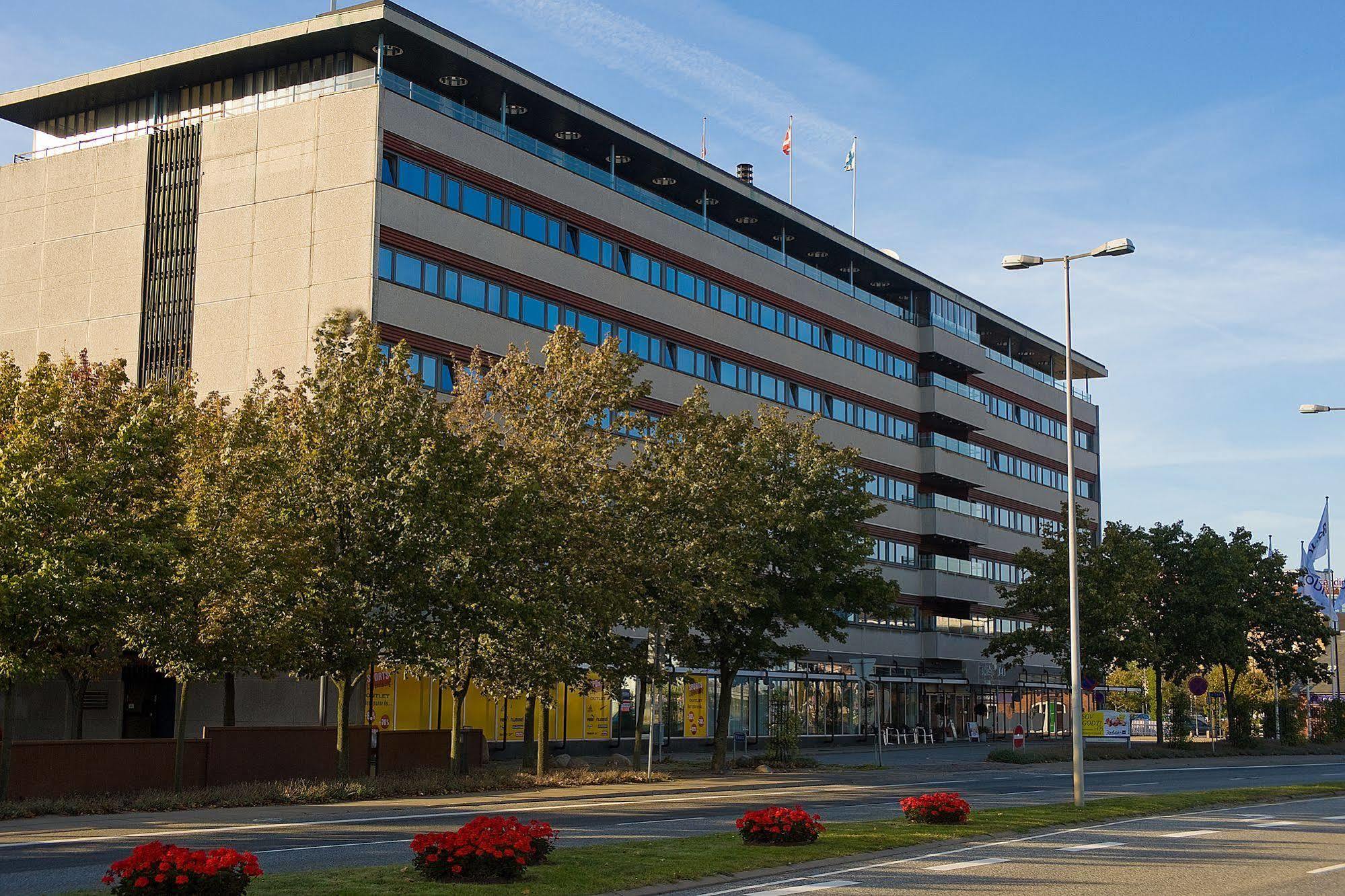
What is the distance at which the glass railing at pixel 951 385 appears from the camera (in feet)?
253

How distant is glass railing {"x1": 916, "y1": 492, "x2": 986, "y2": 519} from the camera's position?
76.1m

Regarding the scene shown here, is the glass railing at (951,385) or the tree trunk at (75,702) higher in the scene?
the glass railing at (951,385)

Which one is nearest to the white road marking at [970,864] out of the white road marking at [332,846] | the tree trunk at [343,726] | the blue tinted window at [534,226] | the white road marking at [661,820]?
the white road marking at [661,820]

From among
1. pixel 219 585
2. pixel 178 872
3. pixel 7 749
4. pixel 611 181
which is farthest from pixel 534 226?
pixel 178 872

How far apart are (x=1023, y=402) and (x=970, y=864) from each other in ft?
246

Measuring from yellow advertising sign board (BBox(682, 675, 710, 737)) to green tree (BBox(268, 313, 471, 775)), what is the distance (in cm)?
2568

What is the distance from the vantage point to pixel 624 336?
54250 millimetres

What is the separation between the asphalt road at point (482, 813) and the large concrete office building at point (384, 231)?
Answer: 1068 cm

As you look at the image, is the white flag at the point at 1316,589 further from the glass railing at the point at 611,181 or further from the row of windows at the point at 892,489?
the glass railing at the point at 611,181

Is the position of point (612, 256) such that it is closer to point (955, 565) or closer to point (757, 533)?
point (757, 533)

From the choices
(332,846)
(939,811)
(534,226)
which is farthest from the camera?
(534,226)

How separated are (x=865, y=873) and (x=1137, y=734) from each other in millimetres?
86234

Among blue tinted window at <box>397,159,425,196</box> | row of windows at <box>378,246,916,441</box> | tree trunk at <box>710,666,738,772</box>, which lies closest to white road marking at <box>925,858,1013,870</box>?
tree trunk at <box>710,666,738,772</box>

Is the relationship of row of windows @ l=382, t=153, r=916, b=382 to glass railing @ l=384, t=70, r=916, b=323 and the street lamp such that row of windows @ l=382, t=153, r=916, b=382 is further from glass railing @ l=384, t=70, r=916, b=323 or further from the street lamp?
the street lamp
